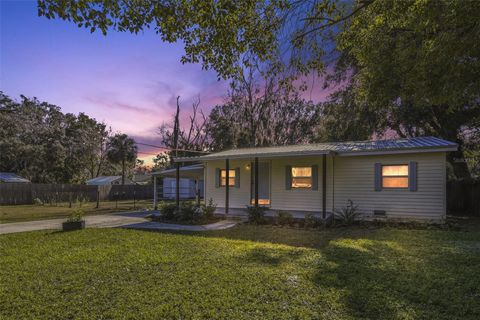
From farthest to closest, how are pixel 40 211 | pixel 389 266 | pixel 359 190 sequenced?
pixel 40 211
pixel 359 190
pixel 389 266

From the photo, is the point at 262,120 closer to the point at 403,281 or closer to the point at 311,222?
the point at 311,222

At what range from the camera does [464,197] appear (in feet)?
49.2

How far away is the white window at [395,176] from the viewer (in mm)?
10570

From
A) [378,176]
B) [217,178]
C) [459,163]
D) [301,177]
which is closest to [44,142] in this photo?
[217,178]

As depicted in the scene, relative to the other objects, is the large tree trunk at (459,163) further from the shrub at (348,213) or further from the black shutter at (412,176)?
the shrub at (348,213)

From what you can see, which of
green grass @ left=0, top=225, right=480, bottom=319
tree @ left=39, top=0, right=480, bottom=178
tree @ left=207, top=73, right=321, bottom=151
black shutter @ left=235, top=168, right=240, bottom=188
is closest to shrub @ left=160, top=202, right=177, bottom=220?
black shutter @ left=235, top=168, right=240, bottom=188

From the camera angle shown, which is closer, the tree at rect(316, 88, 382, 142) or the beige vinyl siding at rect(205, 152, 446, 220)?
the beige vinyl siding at rect(205, 152, 446, 220)

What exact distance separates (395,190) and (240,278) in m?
8.17

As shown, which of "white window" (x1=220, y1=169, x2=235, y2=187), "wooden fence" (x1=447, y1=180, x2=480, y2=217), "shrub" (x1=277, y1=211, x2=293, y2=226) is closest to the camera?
"shrub" (x1=277, y1=211, x2=293, y2=226)

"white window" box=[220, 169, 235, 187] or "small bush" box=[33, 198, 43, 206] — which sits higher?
"white window" box=[220, 169, 235, 187]

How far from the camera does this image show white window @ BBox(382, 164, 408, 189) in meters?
10.6

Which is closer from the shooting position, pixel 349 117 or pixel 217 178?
pixel 217 178

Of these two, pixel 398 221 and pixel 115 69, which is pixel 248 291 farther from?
pixel 115 69

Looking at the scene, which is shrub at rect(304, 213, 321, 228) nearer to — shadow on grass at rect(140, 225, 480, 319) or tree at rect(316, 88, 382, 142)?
shadow on grass at rect(140, 225, 480, 319)
